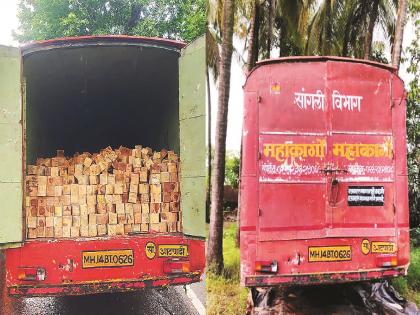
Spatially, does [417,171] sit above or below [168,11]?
below

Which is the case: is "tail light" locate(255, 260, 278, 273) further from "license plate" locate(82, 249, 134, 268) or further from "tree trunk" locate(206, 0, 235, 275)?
"tree trunk" locate(206, 0, 235, 275)

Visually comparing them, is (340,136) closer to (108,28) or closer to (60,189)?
(60,189)

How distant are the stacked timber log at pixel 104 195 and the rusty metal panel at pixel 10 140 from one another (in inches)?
17.4

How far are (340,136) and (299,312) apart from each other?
201 centimetres

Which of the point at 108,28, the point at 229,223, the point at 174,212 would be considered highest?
the point at 108,28

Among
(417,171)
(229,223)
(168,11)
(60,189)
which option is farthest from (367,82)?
(229,223)

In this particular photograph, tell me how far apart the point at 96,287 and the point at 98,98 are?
92.1 inches

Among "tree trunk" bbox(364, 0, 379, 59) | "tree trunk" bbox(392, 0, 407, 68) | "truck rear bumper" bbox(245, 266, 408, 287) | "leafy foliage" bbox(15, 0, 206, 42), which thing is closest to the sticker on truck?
"truck rear bumper" bbox(245, 266, 408, 287)

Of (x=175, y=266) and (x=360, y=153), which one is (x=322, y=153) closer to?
(x=360, y=153)

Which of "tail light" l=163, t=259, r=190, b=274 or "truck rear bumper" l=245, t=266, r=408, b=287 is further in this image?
"truck rear bumper" l=245, t=266, r=408, b=287

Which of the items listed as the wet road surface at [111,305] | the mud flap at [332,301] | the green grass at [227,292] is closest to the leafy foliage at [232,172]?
the green grass at [227,292]

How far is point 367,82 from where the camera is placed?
5.70 meters

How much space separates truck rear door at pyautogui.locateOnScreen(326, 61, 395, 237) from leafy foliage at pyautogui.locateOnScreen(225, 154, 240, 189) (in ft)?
48.6

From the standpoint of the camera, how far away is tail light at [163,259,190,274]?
5.03m
